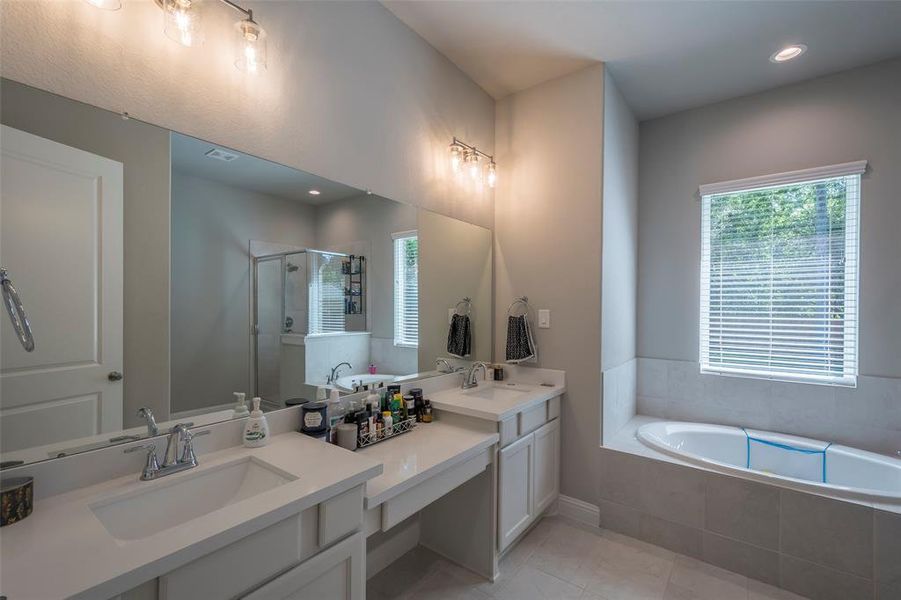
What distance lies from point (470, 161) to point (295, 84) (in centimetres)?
122

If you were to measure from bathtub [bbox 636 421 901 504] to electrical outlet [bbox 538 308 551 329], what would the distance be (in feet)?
3.04

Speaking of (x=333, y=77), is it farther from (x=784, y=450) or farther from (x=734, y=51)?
(x=784, y=450)

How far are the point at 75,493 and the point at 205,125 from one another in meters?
1.18

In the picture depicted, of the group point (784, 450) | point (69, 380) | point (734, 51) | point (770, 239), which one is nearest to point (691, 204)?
point (770, 239)

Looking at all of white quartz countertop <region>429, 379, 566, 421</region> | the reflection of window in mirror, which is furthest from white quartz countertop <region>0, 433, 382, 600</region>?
white quartz countertop <region>429, 379, 566, 421</region>

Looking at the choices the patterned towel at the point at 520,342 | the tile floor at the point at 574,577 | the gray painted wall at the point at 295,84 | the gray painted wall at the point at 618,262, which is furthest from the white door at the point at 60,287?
the gray painted wall at the point at 618,262

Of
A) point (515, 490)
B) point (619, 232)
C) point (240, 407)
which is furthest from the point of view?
point (619, 232)

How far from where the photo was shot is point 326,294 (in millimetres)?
1790

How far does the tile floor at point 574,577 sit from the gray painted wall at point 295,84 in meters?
1.94

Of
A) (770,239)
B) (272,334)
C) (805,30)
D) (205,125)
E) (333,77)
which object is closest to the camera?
(205,125)

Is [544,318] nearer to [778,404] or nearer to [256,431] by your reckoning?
[778,404]

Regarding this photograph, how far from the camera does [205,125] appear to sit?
1.37 m

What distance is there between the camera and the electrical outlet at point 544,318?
8.64 ft

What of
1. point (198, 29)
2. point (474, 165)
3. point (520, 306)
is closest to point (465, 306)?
point (520, 306)
